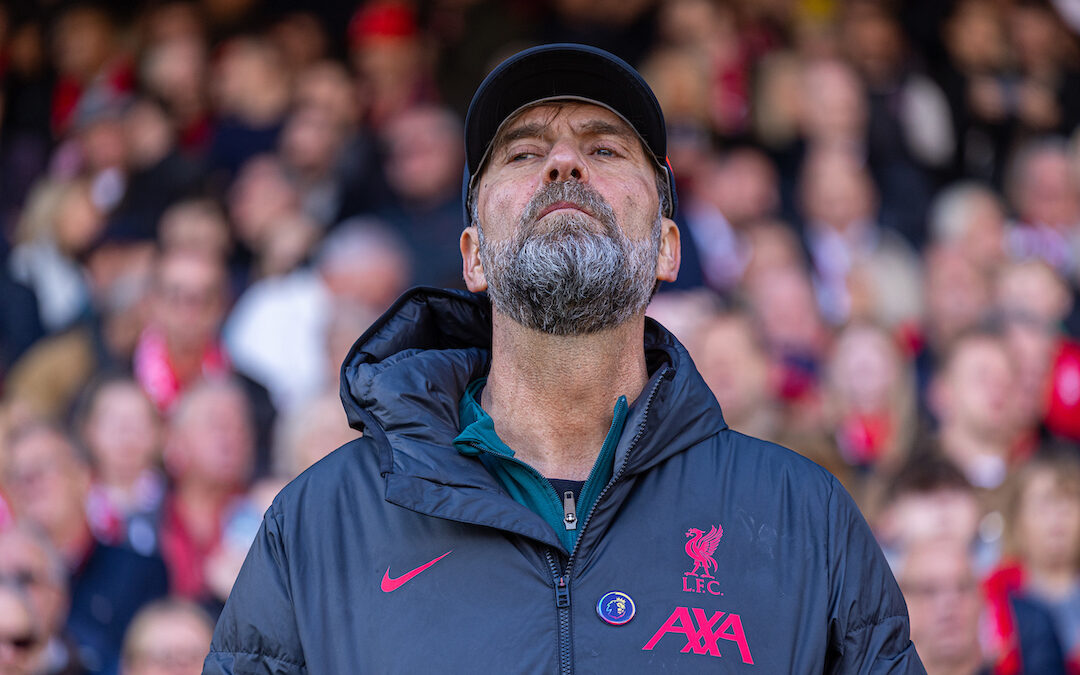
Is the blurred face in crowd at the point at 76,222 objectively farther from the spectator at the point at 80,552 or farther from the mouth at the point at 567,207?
the mouth at the point at 567,207

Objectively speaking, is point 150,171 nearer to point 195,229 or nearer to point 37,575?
point 195,229

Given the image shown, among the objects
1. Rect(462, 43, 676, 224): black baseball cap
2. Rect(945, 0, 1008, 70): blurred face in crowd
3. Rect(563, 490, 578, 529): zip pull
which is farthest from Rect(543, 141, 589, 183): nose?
Rect(945, 0, 1008, 70): blurred face in crowd

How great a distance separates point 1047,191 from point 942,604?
248 centimetres

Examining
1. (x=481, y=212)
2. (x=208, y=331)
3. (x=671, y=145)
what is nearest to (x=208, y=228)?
(x=208, y=331)

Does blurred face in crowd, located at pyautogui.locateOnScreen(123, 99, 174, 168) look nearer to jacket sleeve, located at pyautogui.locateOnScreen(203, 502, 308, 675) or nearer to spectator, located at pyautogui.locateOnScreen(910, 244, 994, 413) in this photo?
spectator, located at pyautogui.locateOnScreen(910, 244, 994, 413)

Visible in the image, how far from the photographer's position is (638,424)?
1.64 m

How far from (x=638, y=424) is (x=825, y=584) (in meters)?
0.35

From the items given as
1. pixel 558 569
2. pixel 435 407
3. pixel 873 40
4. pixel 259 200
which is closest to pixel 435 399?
pixel 435 407

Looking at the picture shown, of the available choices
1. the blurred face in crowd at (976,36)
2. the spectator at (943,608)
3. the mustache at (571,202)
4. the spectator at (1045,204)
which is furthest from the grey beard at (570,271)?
the blurred face in crowd at (976,36)

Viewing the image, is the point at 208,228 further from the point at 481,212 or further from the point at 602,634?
the point at 602,634

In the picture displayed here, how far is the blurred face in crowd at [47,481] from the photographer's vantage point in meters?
4.07

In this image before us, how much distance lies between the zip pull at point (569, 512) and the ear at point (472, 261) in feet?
1.61

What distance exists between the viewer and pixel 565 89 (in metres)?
1.93

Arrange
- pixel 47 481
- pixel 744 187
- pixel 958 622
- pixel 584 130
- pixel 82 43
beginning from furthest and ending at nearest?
1. pixel 82 43
2. pixel 744 187
3. pixel 47 481
4. pixel 958 622
5. pixel 584 130
